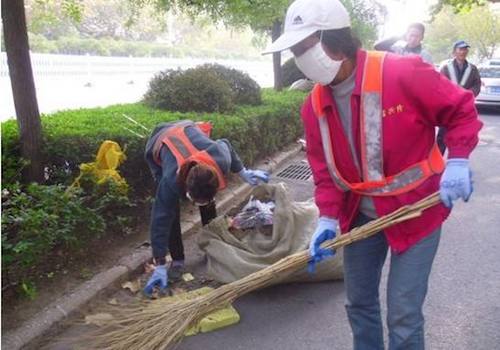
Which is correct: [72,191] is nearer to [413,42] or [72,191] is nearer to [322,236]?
[322,236]

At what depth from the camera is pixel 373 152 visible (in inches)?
77.6

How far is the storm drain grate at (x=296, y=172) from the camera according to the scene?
6621 mm

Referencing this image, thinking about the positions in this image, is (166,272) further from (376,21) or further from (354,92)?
(376,21)

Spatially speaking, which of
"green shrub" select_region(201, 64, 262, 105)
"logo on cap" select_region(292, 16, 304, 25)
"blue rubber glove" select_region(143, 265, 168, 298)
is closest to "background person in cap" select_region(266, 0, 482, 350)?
"logo on cap" select_region(292, 16, 304, 25)

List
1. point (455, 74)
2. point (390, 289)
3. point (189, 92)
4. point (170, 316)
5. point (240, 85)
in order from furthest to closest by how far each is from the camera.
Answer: point (240, 85) < point (455, 74) < point (189, 92) < point (170, 316) < point (390, 289)

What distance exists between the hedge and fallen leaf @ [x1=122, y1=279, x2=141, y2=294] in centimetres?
96

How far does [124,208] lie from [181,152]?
3.66 feet

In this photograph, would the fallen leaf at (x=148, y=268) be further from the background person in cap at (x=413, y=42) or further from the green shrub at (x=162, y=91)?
the background person in cap at (x=413, y=42)

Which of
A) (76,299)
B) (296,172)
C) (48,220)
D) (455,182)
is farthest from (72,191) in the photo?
(296,172)

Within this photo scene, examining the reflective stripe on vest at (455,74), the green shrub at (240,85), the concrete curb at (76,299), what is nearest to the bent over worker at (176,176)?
the concrete curb at (76,299)

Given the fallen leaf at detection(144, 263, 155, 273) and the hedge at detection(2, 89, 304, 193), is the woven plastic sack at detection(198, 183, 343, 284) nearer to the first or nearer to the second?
the fallen leaf at detection(144, 263, 155, 273)

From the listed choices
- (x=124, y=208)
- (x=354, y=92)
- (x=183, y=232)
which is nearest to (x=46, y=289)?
(x=124, y=208)

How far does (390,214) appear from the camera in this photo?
200 centimetres

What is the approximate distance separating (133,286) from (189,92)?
300 centimetres
